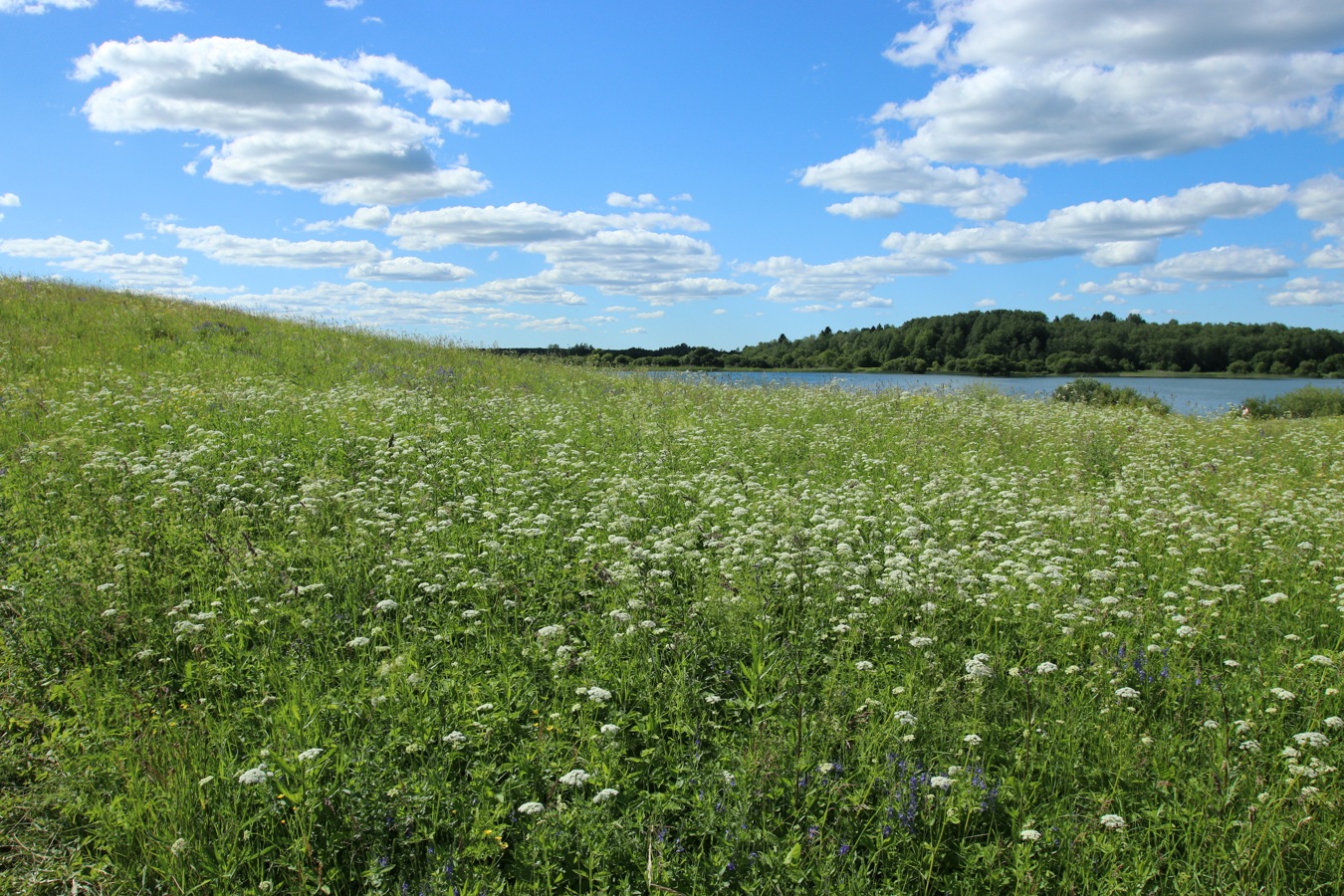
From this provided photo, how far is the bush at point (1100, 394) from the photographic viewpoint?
79.2 ft

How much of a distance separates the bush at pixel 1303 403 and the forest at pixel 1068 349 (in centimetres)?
816

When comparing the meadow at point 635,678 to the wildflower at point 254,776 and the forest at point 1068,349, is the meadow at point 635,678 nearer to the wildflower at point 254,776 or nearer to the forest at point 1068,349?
the wildflower at point 254,776

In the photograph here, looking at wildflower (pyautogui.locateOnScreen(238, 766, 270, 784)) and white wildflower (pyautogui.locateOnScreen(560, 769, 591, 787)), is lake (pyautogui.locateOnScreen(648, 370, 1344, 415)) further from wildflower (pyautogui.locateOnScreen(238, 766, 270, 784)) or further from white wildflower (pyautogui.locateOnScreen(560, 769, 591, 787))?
wildflower (pyautogui.locateOnScreen(238, 766, 270, 784))

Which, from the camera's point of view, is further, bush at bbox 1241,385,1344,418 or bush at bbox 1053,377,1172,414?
bush at bbox 1241,385,1344,418

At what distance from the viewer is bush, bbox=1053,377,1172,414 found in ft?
79.2

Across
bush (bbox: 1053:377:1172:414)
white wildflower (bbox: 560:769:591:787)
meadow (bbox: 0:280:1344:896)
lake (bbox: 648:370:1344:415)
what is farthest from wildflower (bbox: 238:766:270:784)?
bush (bbox: 1053:377:1172:414)

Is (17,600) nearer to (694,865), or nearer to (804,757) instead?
(694,865)

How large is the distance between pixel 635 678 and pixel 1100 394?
27.0 metres

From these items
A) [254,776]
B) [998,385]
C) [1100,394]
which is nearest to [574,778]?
[254,776]

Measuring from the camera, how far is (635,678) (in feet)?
14.4

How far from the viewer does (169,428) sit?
9742 mm

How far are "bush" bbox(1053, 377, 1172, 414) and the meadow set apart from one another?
56.1 ft

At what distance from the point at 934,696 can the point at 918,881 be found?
1.25m

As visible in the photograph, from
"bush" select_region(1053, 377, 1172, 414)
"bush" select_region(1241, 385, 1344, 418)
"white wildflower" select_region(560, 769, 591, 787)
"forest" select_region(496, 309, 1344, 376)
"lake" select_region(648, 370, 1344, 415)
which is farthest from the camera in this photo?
"forest" select_region(496, 309, 1344, 376)
